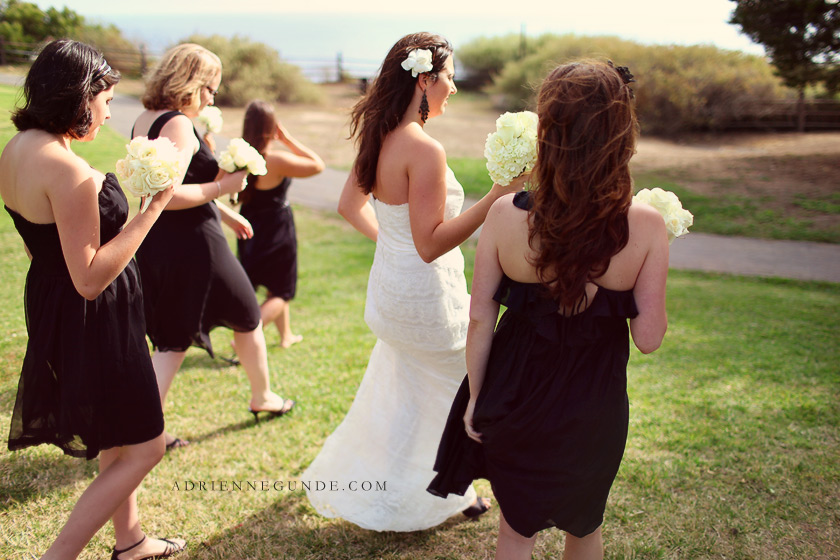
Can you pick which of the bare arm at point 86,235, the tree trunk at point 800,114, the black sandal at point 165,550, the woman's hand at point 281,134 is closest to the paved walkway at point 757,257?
the woman's hand at point 281,134

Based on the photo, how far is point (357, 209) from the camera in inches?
127

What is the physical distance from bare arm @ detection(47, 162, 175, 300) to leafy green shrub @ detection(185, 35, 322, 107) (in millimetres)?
20553

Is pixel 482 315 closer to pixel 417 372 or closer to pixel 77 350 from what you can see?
pixel 417 372

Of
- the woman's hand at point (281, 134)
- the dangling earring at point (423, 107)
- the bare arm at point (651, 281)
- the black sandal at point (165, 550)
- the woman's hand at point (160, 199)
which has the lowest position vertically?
the black sandal at point (165, 550)

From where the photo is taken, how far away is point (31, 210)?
86.0 inches

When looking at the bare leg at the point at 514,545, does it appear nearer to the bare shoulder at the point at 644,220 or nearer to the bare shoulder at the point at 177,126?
the bare shoulder at the point at 644,220

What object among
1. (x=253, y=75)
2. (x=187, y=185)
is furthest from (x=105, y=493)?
(x=253, y=75)

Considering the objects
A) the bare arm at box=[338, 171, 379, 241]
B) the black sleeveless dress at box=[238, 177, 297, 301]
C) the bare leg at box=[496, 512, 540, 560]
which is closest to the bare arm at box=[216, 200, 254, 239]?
the black sleeveless dress at box=[238, 177, 297, 301]

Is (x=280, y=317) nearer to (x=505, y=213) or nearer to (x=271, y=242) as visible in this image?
(x=271, y=242)

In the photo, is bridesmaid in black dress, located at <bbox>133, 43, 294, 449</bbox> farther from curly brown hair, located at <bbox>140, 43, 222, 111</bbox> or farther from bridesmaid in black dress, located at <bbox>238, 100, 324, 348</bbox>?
bridesmaid in black dress, located at <bbox>238, 100, 324, 348</bbox>

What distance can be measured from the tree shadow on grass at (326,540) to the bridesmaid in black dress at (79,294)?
666 millimetres

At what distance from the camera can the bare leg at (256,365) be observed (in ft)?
12.6

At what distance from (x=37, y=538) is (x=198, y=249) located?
61.8 inches

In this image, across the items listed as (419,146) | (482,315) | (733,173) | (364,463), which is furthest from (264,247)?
(733,173)
